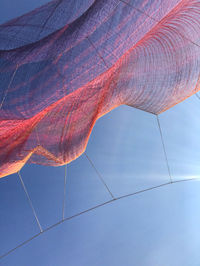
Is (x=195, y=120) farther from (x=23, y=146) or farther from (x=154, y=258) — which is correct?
(x=23, y=146)

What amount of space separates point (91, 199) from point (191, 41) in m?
2.41

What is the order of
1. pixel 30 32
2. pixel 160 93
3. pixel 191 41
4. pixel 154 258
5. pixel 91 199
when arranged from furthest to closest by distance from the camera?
pixel 154 258 < pixel 91 199 < pixel 160 93 < pixel 191 41 < pixel 30 32

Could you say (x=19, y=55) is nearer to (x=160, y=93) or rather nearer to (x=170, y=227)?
(x=160, y=93)

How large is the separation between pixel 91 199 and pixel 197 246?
184cm

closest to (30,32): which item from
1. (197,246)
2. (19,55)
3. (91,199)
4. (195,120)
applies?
(19,55)

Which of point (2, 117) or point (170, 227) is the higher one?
point (2, 117)

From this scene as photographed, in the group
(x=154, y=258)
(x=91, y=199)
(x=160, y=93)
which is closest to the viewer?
(x=160, y=93)

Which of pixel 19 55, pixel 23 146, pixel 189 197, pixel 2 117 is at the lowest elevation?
pixel 189 197

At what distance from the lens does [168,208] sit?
3.95m

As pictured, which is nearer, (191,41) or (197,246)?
(191,41)

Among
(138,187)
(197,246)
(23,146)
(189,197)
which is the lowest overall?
(197,246)

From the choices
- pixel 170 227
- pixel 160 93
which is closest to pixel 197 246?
pixel 170 227

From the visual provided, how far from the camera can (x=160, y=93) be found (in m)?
1.92

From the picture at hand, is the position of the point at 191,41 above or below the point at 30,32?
below
